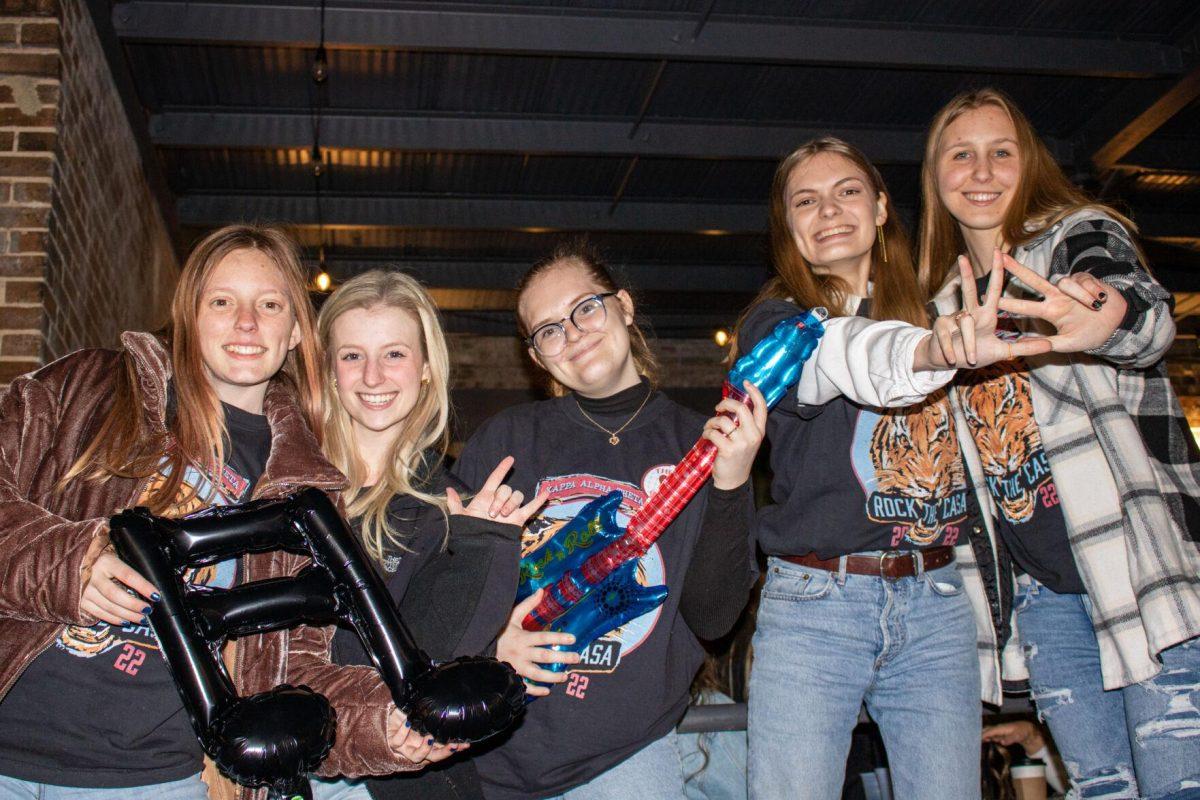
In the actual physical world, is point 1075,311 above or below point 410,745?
above

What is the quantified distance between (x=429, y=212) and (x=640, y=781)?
5.86 metres

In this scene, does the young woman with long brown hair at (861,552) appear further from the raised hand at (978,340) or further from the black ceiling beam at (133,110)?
the black ceiling beam at (133,110)

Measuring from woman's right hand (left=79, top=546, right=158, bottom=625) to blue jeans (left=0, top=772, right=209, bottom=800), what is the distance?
1.18 feet

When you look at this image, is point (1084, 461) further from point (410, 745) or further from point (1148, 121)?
point (1148, 121)

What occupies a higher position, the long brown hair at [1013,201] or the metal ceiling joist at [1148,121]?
the metal ceiling joist at [1148,121]

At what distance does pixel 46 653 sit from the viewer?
1.62m

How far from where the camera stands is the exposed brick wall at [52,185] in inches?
132

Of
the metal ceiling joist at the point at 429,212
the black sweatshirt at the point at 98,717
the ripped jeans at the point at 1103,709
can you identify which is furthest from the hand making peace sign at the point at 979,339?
the metal ceiling joist at the point at 429,212

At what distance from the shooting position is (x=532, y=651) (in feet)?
6.31

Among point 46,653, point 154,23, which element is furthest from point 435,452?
point 154,23

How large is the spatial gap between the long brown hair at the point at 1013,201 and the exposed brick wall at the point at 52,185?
285 cm

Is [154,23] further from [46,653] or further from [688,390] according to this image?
[688,390]

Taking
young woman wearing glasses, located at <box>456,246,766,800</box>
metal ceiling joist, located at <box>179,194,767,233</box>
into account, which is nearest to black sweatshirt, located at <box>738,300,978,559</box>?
young woman wearing glasses, located at <box>456,246,766,800</box>

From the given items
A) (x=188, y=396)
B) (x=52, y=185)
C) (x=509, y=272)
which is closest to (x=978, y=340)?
(x=188, y=396)
